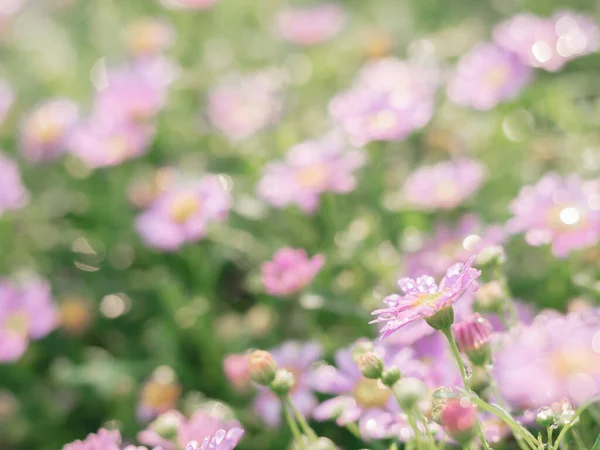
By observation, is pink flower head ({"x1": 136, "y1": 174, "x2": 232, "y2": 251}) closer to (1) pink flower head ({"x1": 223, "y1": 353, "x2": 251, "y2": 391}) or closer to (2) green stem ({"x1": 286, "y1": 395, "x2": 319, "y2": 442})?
(1) pink flower head ({"x1": 223, "y1": 353, "x2": 251, "y2": 391})

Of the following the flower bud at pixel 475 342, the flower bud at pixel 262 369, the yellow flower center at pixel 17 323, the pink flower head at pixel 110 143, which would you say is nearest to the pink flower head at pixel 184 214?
the pink flower head at pixel 110 143

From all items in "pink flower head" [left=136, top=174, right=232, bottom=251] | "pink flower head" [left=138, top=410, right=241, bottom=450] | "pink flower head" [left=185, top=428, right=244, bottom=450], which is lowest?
"pink flower head" [left=136, top=174, right=232, bottom=251]

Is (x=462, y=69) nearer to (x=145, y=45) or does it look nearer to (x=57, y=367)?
(x=145, y=45)

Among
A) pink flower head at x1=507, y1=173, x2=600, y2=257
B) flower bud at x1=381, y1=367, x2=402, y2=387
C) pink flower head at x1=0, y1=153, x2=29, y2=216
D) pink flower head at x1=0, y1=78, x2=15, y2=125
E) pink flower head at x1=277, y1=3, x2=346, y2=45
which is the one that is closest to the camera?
flower bud at x1=381, y1=367, x2=402, y2=387

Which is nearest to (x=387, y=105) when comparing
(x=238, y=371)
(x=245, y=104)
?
(x=245, y=104)

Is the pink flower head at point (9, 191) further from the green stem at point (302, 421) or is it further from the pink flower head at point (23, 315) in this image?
the green stem at point (302, 421)

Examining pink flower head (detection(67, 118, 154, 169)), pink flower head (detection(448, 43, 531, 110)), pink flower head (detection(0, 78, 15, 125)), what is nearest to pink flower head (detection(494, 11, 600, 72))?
pink flower head (detection(448, 43, 531, 110))

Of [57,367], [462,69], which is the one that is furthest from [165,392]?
[462,69]
